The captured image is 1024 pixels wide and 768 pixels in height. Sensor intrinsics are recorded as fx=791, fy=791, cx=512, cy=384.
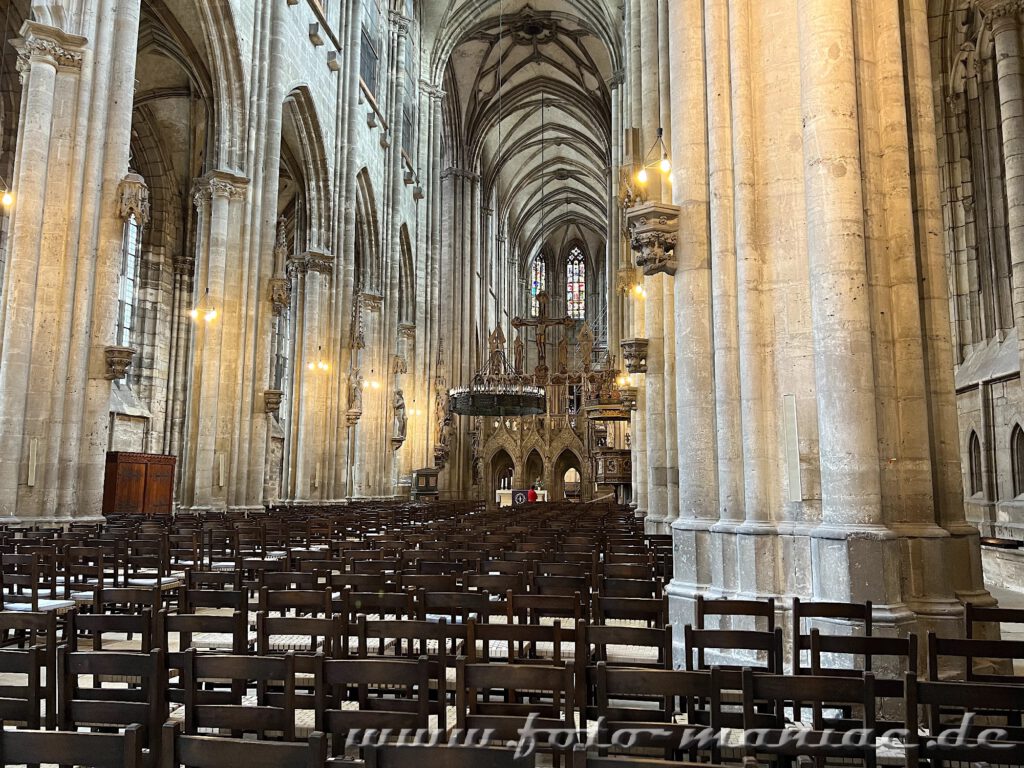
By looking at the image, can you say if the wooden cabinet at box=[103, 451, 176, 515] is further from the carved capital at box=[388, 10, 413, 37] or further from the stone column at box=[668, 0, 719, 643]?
the carved capital at box=[388, 10, 413, 37]

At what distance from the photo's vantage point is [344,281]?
2692 centimetres

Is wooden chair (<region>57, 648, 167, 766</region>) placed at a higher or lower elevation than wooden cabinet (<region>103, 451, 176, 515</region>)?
lower

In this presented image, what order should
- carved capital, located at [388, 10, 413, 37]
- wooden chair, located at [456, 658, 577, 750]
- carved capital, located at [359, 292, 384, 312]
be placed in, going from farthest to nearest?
carved capital, located at [388, 10, 413, 37] → carved capital, located at [359, 292, 384, 312] → wooden chair, located at [456, 658, 577, 750]

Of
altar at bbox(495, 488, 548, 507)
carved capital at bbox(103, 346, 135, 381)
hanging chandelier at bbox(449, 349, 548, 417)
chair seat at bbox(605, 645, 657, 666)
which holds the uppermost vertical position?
hanging chandelier at bbox(449, 349, 548, 417)

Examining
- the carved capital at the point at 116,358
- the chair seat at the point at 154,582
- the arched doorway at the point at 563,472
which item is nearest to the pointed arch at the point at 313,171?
the carved capital at the point at 116,358

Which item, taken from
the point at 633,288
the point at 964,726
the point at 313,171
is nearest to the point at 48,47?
the point at 313,171

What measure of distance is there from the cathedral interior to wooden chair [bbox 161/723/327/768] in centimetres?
299

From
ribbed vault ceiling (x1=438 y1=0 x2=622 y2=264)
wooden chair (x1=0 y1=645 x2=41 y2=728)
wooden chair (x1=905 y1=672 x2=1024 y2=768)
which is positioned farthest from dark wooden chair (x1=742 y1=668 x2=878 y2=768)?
ribbed vault ceiling (x1=438 y1=0 x2=622 y2=264)

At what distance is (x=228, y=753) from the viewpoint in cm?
252

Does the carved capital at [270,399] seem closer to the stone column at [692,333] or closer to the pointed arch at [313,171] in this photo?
the pointed arch at [313,171]

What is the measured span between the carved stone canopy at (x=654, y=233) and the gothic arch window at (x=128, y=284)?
2523cm

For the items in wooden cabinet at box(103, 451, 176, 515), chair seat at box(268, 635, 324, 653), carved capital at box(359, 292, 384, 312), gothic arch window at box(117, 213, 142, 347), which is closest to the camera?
chair seat at box(268, 635, 324, 653)

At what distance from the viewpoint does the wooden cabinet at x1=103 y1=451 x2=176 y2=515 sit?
18844 mm

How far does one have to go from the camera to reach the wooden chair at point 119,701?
3123 millimetres
